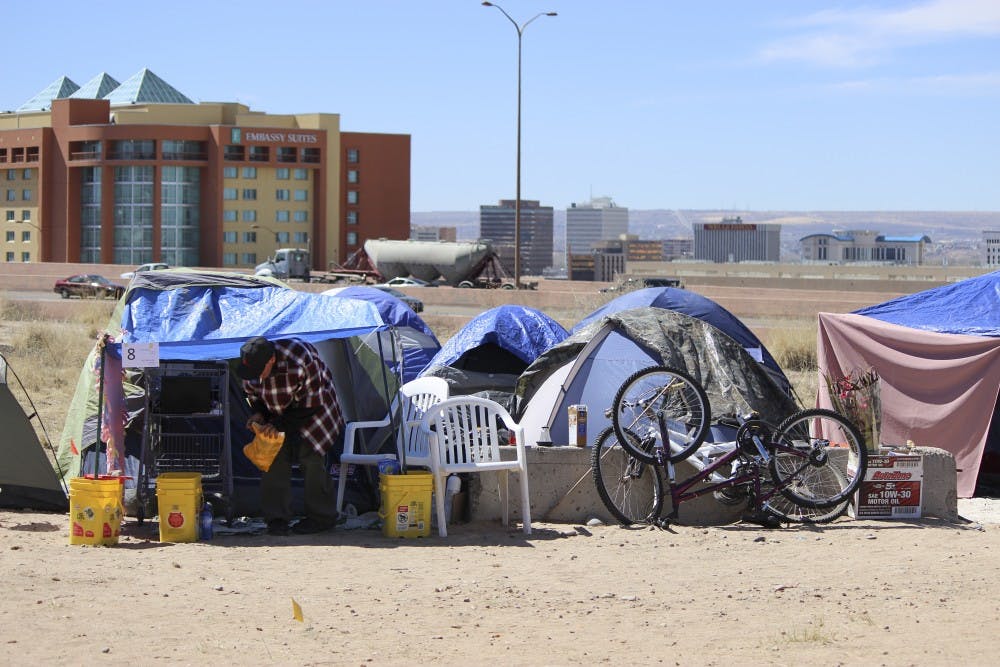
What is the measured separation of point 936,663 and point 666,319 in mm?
5942

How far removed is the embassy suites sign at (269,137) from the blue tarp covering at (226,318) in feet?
256

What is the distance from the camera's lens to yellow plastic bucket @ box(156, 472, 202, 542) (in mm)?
9688

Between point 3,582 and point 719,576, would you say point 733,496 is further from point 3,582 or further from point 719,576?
point 3,582

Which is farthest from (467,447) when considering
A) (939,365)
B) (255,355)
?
(939,365)

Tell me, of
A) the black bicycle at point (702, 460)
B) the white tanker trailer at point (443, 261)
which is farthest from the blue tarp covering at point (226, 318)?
the white tanker trailer at point (443, 261)

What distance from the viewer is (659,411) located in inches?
417

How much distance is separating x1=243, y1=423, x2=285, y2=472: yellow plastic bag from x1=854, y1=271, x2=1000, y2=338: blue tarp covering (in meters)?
6.77

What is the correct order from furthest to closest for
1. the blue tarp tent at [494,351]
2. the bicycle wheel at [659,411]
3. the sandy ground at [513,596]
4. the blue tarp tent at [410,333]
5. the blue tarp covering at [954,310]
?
1. the blue tarp tent at [410,333]
2. the blue tarp tent at [494,351]
3. the blue tarp covering at [954,310]
4. the bicycle wheel at [659,411]
5. the sandy ground at [513,596]

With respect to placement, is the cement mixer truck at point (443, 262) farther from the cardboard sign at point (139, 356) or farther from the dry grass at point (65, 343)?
the cardboard sign at point (139, 356)

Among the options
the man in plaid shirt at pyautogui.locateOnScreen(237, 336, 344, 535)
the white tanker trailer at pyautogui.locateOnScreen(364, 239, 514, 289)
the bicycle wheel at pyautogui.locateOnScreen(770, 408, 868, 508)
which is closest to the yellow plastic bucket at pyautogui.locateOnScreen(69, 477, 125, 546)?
the man in plaid shirt at pyautogui.locateOnScreen(237, 336, 344, 535)

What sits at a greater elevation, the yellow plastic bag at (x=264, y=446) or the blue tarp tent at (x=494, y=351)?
the blue tarp tent at (x=494, y=351)

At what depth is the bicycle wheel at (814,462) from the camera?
34.8 ft

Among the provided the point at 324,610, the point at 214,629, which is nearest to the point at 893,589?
the point at 324,610

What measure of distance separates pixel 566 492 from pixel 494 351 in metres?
5.22
